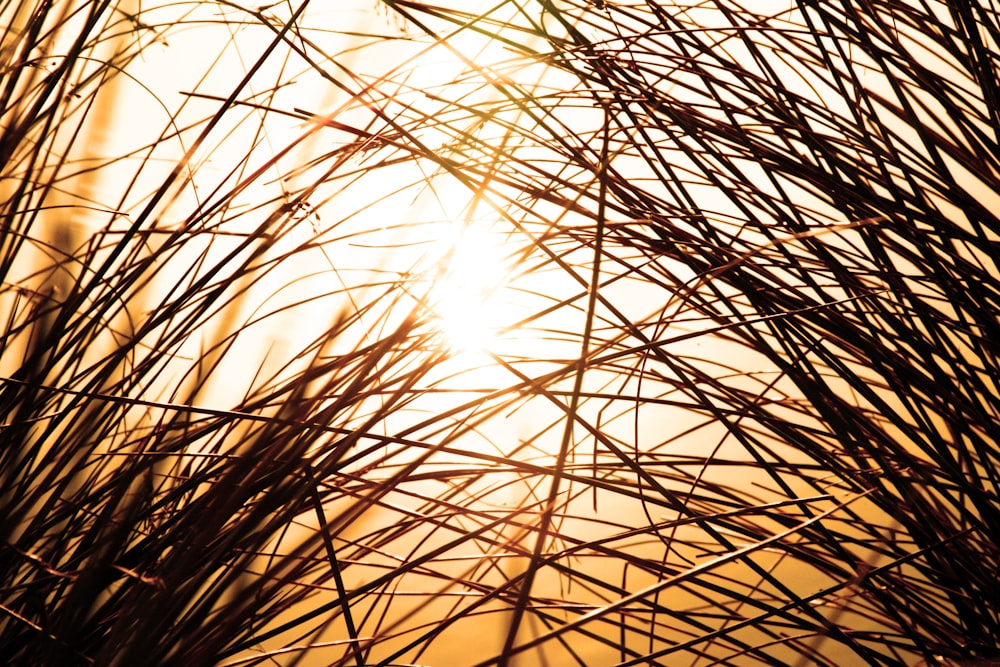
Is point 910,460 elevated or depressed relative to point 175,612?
elevated

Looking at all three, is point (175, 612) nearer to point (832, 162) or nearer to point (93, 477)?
point (93, 477)

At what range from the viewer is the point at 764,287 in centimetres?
33

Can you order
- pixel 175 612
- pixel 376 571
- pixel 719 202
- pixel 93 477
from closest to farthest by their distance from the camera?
pixel 175 612 < pixel 93 477 < pixel 376 571 < pixel 719 202

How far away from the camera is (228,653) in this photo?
0.98 feet

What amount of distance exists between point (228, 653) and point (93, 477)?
0.15 metres

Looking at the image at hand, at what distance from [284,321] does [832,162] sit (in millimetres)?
255

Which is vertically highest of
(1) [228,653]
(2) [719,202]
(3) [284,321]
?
(2) [719,202]

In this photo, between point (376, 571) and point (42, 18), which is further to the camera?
point (376, 571)

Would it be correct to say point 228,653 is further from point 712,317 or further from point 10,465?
point 712,317

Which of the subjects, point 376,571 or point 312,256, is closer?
point 312,256

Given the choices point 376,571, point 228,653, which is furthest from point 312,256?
point 376,571

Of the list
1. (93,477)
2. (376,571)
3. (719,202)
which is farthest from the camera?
(719,202)

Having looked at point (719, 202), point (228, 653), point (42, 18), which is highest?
point (719, 202)

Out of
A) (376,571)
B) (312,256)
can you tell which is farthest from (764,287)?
(376,571)
